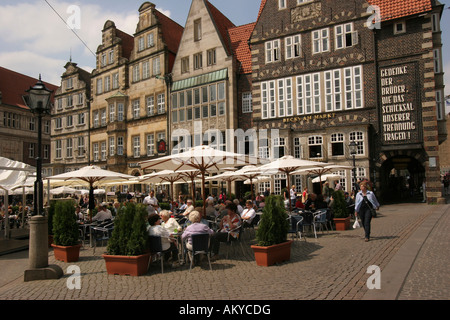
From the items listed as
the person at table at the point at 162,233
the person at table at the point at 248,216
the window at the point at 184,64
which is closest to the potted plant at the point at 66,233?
the person at table at the point at 162,233

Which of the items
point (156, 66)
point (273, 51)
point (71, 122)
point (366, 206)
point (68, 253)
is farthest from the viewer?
point (71, 122)

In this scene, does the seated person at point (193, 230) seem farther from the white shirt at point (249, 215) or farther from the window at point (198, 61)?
the window at point (198, 61)

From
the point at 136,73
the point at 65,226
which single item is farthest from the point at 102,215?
the point at 136,73

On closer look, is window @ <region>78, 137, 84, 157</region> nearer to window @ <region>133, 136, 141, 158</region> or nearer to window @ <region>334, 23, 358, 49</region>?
window @ <region>133, 136, 141, 158</region>

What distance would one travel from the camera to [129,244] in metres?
7.53

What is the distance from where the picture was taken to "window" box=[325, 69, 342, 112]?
79.9ft

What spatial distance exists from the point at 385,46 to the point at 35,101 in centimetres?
2162

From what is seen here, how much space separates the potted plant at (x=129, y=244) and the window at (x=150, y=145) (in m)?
27.0

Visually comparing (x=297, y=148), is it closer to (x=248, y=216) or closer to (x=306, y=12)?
(x=306, y=12)

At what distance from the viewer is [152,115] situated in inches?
1348

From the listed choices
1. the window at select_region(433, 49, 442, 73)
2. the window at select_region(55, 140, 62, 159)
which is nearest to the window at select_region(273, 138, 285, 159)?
the window at select_region(433, 49, 442, 73)

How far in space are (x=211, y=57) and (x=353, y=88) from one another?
12637mm

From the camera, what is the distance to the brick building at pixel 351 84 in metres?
22.1

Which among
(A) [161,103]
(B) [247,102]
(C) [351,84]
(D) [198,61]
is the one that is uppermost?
(D) [198,61]
